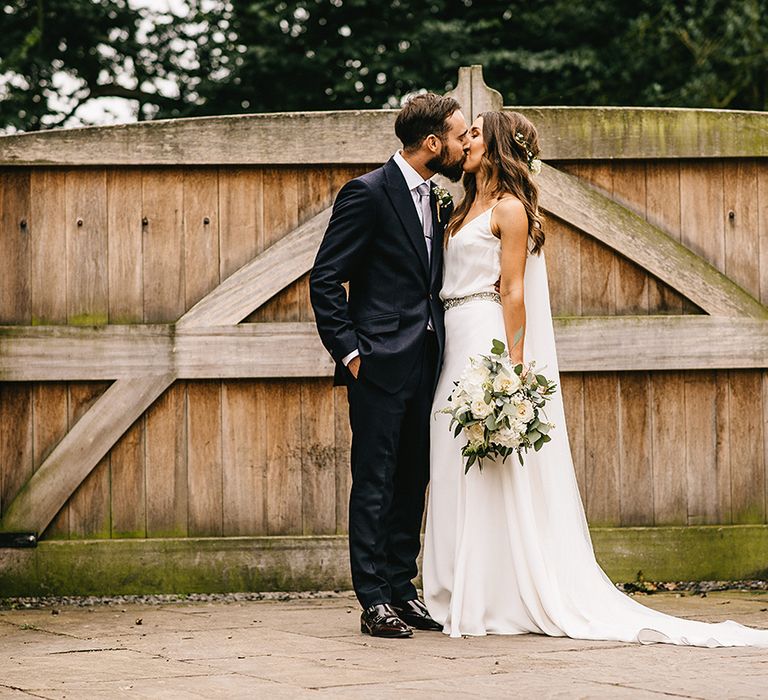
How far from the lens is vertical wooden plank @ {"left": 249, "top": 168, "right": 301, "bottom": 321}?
6172mm

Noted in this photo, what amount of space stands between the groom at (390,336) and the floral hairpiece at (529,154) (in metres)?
0.21

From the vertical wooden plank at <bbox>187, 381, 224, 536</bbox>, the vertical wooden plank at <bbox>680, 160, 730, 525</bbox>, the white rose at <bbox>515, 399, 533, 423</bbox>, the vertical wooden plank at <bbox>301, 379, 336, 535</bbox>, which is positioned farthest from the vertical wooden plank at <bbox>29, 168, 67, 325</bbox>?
the vertical wooden plank at <bbox>680, 160, 730, 525</bbox>

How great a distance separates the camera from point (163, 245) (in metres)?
6.17

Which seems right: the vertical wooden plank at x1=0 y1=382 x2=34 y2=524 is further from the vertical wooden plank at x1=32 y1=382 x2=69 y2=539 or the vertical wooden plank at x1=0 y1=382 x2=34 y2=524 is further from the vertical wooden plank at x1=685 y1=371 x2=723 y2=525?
the vertical wooden plank at x1=685 y1=371 x2=723 y2=525

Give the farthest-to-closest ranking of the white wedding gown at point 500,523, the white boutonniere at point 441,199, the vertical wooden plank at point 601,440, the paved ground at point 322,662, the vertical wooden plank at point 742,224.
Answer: the vertical wooden plank at point 742,224 < the vertical wooden plank at point 601,440 < the white boutonniere at point 441,199 < the white wedding gown at point 500,523 < the paved ground at point 322,662

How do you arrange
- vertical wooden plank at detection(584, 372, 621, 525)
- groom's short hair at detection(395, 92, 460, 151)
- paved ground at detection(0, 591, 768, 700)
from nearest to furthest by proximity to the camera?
paved ground at detection(0, 591, 768, 700) → groom's short hair at detection(395, 92, 460, 151) → vertical wooden plank at detection(584, 372, 621, 525)

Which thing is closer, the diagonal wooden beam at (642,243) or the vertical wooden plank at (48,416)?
the vertical wooden plank at (48,416)

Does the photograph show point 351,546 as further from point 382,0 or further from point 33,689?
point 382,0

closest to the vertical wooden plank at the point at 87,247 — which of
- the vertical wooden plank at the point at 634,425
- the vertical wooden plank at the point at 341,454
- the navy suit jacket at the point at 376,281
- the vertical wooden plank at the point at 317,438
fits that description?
the vertical wooden plank at the point at 317,438

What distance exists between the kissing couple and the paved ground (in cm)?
24

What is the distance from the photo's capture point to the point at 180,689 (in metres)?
3.83

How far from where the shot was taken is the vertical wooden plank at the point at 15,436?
6074 mm

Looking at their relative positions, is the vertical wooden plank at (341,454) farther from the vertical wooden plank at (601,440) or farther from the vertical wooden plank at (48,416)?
the vertical wooden plank at (48,416)

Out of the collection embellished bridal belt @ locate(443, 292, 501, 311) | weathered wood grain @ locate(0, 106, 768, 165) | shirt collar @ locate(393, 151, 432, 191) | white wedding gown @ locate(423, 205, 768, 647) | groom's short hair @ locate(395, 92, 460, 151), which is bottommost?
white wedding gown @ locate(423, 205, 768, 647)
